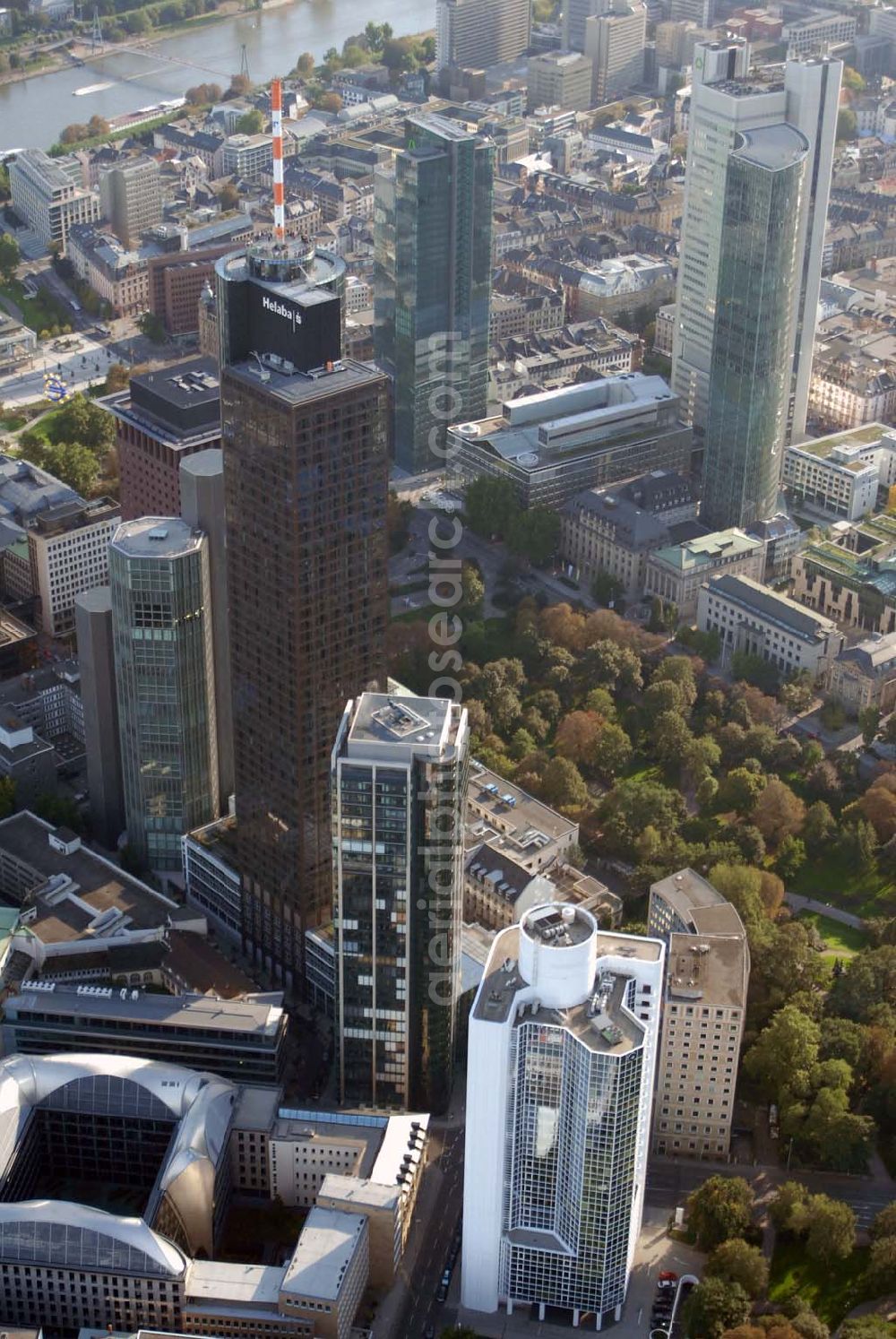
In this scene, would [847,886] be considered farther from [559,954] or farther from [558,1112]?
[559,954]

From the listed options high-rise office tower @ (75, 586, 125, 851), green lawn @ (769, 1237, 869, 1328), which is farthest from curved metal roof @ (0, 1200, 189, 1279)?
high-rise office tower @ (75, 586, 125, 851)

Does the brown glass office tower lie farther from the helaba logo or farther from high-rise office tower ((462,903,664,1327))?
high-rise office tower ((462,903,664,1327))

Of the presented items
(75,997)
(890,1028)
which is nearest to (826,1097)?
(890,1028)

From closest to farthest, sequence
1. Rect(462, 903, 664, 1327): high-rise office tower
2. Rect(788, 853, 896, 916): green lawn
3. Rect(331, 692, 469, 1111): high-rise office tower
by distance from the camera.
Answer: Rect(462, 903, 664, 1327): high-rise office tower, Rect(331, 692, 469, 1111): high-rise office tower, Rect(788, 853, 896, 916): green lawn

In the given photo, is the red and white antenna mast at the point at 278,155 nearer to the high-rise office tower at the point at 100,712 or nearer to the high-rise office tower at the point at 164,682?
the high-rise office tower at the point at 164,682

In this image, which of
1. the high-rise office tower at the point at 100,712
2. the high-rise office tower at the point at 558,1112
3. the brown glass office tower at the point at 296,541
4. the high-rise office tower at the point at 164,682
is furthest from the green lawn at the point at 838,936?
the high-rise office tower at the point at 100,712

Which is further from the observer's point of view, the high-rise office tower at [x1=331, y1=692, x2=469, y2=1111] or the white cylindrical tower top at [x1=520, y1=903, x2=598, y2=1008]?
the high-rise office tower at [x1=331, y1=692, x2=469, y2=1111]
